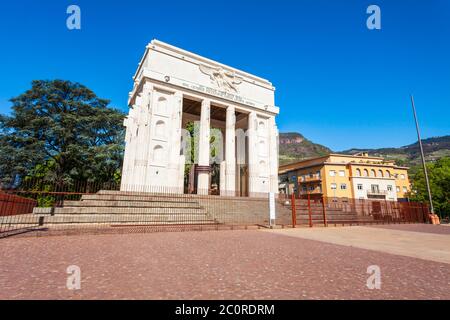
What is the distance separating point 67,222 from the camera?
10453mm

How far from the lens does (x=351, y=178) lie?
168 feet

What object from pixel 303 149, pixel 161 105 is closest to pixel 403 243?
pixel 161 105

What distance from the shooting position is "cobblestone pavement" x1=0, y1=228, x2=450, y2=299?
2818 mm

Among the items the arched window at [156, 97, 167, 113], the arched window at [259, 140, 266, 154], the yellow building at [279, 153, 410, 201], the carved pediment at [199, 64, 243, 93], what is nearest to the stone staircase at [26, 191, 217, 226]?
the arched window at [156, 97, 167, 113]

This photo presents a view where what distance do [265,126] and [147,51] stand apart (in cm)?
1562

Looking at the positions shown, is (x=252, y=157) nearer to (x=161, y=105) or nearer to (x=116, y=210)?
(x=161, y=105)

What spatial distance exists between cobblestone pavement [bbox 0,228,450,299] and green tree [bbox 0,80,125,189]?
72.1 feet

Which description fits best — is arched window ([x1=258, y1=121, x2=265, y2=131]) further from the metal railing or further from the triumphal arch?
the metal railing

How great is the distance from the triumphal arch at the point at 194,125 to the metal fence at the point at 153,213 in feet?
7.07

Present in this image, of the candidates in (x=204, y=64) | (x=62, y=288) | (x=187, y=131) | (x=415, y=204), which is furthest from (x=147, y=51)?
(x=415, y=204)
